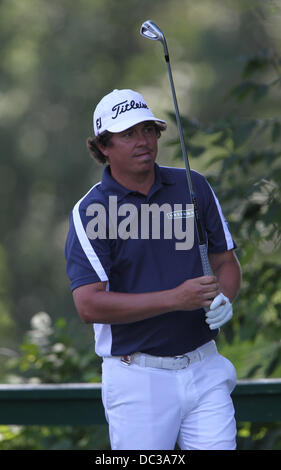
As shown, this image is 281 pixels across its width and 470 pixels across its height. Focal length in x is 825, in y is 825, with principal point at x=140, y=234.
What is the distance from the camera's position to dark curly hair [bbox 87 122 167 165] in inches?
135

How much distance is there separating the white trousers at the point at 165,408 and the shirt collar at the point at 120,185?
2.21 ft

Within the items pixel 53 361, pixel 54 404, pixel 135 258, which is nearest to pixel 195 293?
pixel 135 258

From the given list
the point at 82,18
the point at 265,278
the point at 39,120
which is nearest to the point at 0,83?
the point at 39,120

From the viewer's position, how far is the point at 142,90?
61.1 ft

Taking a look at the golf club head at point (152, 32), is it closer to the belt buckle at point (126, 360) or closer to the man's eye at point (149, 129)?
the man's eye at point (149, 129)

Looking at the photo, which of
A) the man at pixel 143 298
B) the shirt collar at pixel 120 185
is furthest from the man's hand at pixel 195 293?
the shirt collar at pixel 120 185

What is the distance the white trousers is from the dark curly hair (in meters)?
0.90

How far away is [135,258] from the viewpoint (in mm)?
3271

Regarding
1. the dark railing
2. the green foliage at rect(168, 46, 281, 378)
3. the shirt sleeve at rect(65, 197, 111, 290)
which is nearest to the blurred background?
the green foliage at rect(168, 46, 281, 378)

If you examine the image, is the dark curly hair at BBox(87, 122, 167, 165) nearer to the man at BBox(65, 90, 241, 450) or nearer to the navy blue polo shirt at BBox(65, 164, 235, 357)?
the man at BBox(65, 90, 241, 450)

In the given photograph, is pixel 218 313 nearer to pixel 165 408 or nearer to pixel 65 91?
pixel 165 408

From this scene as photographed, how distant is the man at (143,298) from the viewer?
10.6ft
